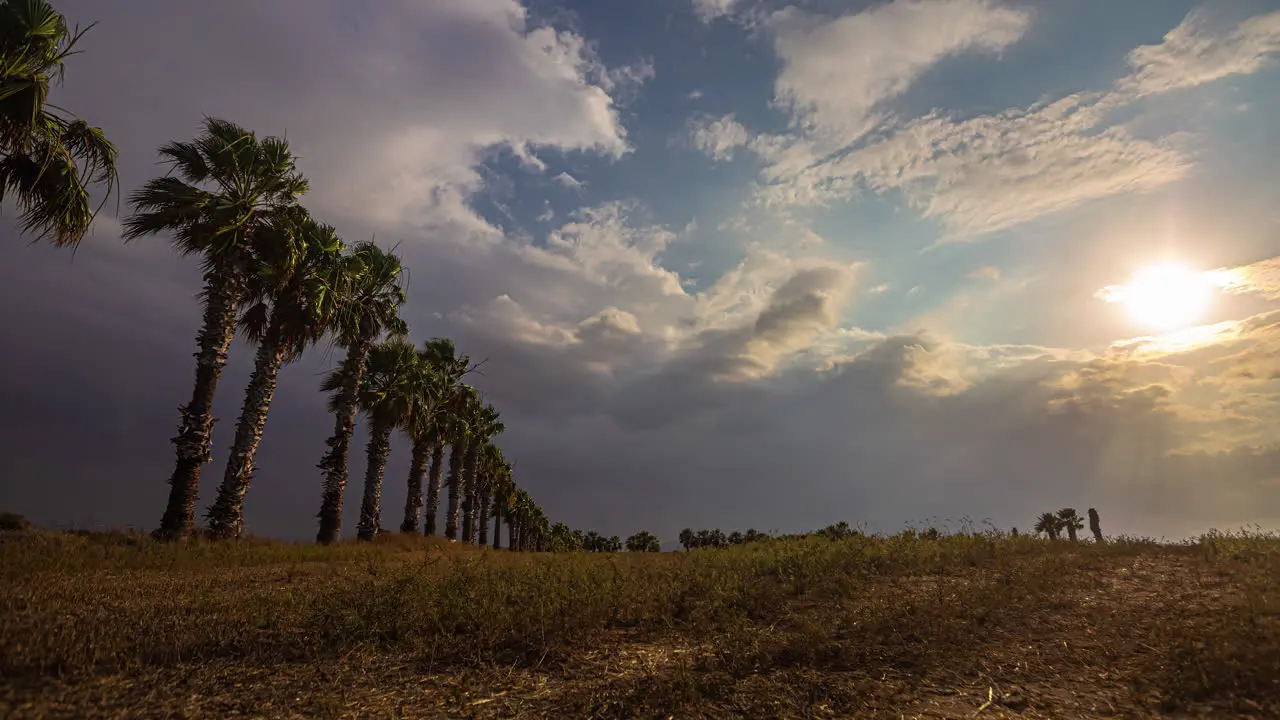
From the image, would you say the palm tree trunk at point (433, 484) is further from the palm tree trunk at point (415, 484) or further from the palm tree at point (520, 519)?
the palm tree at point (520, 519)

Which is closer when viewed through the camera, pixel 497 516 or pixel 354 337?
pixel 354 337

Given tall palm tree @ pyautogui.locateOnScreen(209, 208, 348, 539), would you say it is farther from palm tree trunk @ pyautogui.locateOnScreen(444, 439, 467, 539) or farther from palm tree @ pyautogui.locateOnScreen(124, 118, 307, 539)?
palm tree trunk @ pyautogui.locateOnScreen(444, 439, 467, 539)

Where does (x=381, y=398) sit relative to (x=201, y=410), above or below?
above

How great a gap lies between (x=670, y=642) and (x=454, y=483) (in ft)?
134

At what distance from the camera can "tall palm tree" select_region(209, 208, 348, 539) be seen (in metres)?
21.3

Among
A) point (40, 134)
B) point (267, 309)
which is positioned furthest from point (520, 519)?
point (40, 134)

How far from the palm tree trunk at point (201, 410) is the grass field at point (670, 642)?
871cm

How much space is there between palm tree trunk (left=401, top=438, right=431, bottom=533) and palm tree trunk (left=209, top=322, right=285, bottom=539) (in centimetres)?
1574

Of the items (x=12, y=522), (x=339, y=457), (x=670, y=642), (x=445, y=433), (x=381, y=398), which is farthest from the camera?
(x=445, y=433)

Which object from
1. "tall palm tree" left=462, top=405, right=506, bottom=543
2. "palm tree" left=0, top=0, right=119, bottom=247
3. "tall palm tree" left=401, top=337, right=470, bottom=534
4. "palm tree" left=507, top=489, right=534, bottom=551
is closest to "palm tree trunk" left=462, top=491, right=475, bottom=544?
"tall palm tree" left=462, top=405, right=506, bottom=543

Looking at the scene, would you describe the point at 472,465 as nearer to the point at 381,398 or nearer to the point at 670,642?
the point at 381,398

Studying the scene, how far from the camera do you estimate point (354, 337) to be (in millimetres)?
28422

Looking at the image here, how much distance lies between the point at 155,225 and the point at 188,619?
1850 centimetres

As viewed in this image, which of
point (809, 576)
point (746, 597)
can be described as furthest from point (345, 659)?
point (809, 576)
